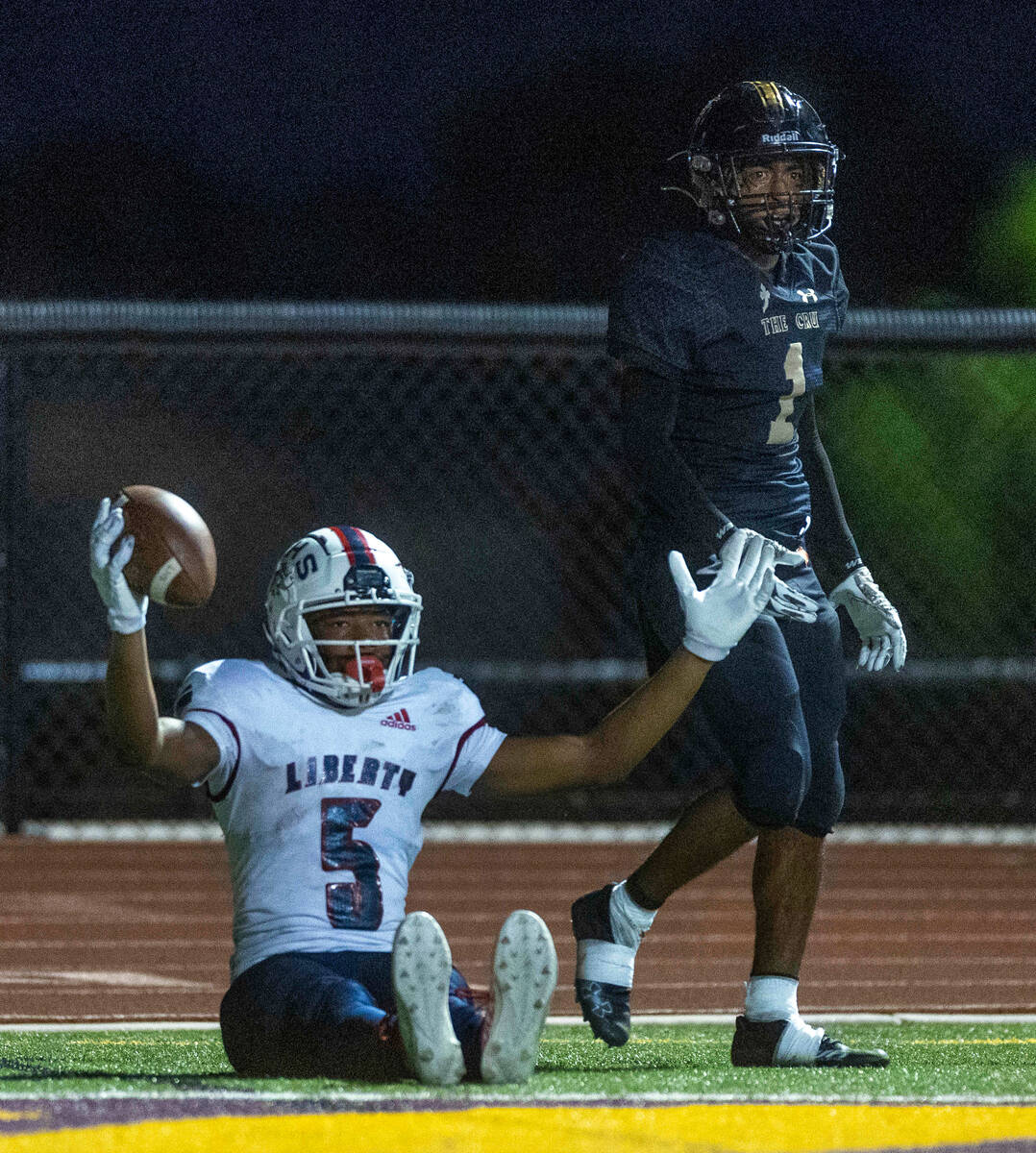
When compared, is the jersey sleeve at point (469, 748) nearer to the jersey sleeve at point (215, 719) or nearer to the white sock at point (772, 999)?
the jersey sleeve at point (215, 719)

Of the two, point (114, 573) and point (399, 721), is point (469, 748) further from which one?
point (114, 573)

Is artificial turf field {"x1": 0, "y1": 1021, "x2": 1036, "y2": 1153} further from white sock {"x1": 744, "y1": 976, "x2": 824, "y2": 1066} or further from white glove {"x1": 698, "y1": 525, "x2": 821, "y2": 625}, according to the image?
white glove {"x1": 698, "y1": 525, "x2": 821, "y2": 625}

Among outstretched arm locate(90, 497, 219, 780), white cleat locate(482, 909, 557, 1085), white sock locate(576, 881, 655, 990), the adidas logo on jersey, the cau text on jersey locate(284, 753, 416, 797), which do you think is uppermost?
outstretched arm locate(90, 497, 219, 780)

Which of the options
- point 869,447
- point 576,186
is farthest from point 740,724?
point 576,186

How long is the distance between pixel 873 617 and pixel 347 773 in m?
1.32

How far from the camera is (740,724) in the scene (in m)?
4.05

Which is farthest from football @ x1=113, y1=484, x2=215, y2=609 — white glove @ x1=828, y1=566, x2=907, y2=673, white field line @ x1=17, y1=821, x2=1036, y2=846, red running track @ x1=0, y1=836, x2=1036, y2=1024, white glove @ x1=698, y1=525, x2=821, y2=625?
white field line @ x1=17, y1=821, x2=1036, y2=846

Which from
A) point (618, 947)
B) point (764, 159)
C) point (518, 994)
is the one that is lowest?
point (618, 947)

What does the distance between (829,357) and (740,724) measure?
4.16 meters

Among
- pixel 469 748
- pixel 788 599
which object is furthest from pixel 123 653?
pixel 788 599

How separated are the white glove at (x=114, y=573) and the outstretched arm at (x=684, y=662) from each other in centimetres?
76

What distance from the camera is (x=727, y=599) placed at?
11.8ft

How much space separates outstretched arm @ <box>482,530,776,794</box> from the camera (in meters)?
3.59

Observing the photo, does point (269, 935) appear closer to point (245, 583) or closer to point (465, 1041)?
point (465, 1041)
